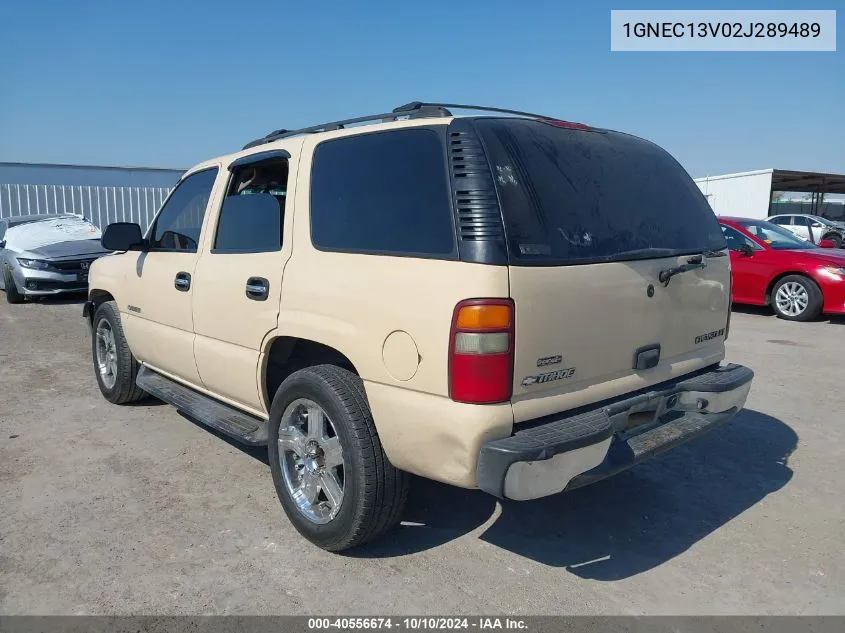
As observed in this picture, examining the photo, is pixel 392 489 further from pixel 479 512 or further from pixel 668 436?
pixel 668 436

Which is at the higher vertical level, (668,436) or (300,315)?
(300,315)

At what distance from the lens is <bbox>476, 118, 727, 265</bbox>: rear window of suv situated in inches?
105

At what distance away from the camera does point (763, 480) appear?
403cm

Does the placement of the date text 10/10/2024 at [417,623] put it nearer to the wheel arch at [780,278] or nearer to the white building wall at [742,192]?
the wheel arch at [780,278]

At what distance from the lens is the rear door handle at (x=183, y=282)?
13.5ft

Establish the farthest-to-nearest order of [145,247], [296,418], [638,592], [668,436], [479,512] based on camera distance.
→ [145,247]
[479,512]
[296,418]
[668,436]
[638,592]

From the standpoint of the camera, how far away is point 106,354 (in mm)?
5578

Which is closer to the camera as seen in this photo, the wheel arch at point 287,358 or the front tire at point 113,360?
the wheel arch at point 287,358

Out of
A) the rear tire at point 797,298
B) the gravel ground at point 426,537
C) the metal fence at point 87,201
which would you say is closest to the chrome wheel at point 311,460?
the gravel ground at point 426,537

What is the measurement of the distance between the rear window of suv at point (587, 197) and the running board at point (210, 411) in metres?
1.84

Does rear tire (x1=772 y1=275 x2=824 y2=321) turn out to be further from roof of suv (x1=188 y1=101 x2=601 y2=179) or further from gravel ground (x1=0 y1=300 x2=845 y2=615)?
roof of suv (x1=188 y1=101 x2=601 y2=179)

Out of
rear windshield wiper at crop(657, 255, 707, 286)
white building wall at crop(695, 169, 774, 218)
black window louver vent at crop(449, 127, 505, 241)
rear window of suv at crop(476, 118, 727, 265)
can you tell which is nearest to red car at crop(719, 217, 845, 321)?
rear window of suv at crop(476, 118, 727, 265)

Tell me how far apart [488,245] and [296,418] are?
4.60 ft

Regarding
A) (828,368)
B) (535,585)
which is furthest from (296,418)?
(828,368)
